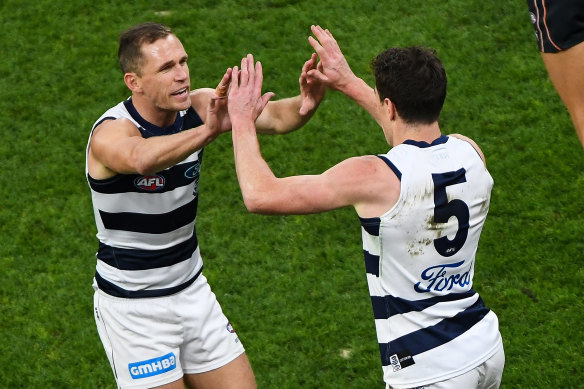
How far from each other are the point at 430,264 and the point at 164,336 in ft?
6.30

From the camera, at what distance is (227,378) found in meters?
6.48

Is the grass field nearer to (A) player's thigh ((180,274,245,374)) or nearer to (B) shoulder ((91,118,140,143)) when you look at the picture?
(A) player's thigh ((180,274,245,374))

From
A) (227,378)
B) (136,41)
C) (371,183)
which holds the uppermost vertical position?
(136,41)

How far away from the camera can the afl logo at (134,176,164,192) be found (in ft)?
20.0

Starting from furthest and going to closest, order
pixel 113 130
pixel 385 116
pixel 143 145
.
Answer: pixel 113 130
pixel 143 145
pixel 385 116

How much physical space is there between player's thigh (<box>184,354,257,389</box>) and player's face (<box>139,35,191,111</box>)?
5.51 ft

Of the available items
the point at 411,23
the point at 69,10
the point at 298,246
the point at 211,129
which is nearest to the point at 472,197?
the point at 211,129

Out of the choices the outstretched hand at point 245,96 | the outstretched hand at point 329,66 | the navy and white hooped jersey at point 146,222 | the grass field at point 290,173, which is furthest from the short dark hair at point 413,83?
the grass field at point 290,173

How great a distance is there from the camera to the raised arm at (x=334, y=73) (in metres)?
6.09

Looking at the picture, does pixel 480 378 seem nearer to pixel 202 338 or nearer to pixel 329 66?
pixel 202 338

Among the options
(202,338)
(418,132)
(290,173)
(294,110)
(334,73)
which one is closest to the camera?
(418,132)

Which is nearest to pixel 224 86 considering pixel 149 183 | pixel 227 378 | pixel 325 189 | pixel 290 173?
pixel 325 189

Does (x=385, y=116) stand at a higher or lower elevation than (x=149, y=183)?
higher

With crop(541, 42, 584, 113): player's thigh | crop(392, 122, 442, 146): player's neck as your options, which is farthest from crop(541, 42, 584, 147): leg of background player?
crop(392, 122, 442, 146): player's neck
